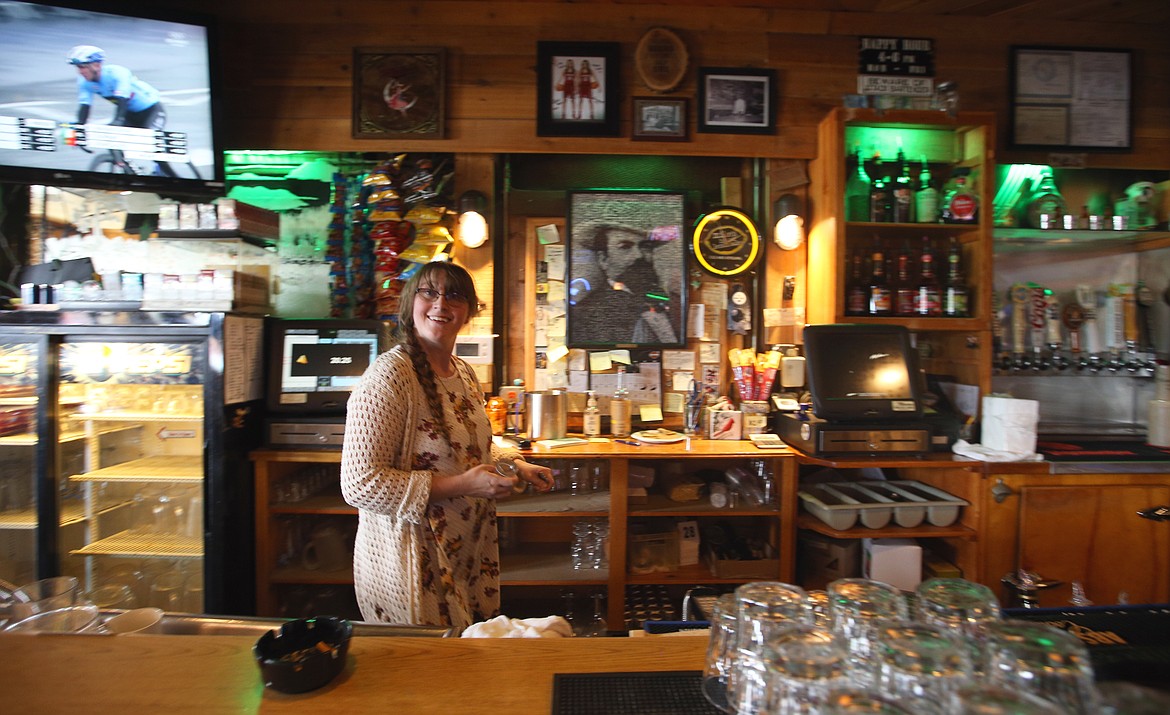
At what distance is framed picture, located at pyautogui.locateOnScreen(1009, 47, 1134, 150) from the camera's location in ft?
10.4

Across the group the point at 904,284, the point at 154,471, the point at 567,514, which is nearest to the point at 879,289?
the point at 904,284

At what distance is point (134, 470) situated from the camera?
2.76 m

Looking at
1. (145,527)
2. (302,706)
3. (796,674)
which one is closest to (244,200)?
(145,527)

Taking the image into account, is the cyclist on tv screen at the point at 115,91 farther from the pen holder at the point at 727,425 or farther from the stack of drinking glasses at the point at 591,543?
the pen holder at the point at 727,425

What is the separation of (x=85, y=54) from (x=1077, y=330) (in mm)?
5291

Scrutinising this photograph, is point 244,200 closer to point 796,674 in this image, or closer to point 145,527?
point 145,527

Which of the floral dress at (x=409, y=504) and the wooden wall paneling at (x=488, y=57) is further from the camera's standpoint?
the wooden wall paneling at (x=488, y=57)

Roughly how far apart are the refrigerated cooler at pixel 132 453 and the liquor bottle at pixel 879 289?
3063 mm

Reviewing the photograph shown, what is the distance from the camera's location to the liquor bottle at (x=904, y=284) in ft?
9.49

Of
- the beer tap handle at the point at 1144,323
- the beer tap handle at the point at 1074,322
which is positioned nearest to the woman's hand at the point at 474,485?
the beer tap handle at the point at 1074,322

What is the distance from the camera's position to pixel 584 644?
1.19 meters

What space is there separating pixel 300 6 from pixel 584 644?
3.54 meters

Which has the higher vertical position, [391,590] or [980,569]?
[391,590]

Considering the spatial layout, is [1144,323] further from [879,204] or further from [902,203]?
[879,204]
